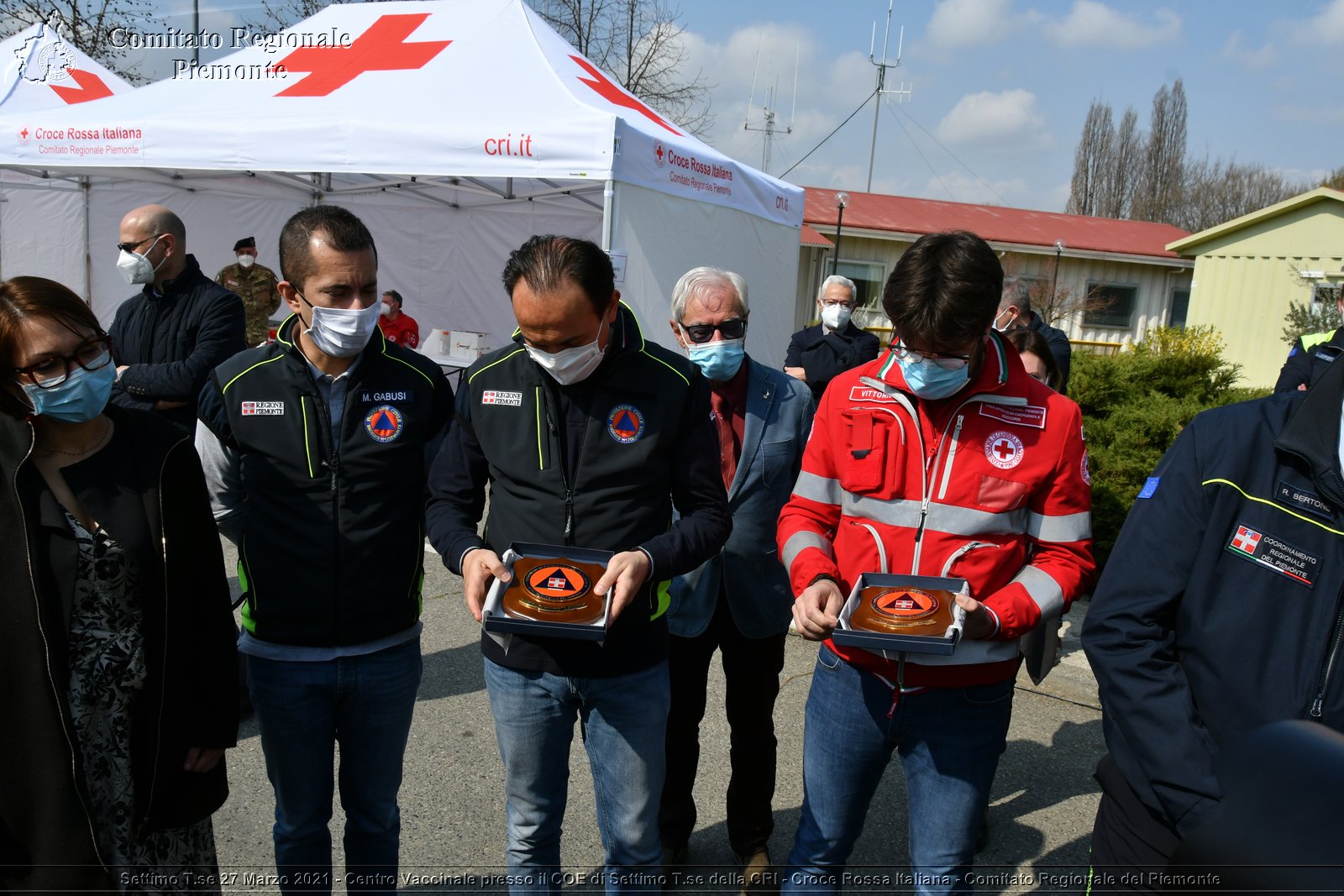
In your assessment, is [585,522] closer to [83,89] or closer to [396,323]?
[396,323]

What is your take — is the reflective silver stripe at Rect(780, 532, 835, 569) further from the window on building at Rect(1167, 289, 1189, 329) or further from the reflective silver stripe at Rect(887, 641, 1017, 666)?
the window on building at Rect(1167, 289, 1189, 329)

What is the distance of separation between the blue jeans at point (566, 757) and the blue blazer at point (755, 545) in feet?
2.03

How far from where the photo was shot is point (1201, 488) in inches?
68.2

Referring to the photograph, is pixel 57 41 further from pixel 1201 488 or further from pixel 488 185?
pixel 1201 488

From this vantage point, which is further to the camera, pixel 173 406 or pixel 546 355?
pixel 173 406

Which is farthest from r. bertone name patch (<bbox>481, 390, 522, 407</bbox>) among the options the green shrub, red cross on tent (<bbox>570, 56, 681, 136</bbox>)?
red cross on tent (<bbox>570, 56, 681, 136</bbox>)

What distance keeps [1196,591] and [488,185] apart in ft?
37.6

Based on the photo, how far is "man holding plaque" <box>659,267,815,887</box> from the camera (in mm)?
3020

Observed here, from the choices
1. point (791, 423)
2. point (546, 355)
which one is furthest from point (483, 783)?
point (546, 355)

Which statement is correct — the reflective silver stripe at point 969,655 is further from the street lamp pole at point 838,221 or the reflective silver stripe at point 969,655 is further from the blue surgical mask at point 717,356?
the street lamp pole at point 838,221

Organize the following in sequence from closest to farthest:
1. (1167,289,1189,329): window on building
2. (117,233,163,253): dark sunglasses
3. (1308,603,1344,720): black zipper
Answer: (1308,603,1344,720): black zipper, (117,233,163,253): dark sunglasses, (1167,289,1189,329): window on building

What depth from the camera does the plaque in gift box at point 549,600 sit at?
1996 millimetres

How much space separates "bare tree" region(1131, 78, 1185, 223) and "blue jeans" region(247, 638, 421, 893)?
5387 cm

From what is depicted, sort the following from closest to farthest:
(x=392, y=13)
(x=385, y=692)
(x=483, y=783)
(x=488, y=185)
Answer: (x=385, y=692)
(x=483, y=783)
(x=392, y=13)
(x=488, y=185)
